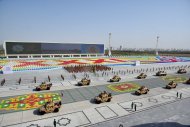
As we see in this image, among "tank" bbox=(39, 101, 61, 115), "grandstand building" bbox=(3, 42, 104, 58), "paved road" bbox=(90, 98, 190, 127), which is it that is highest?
"grandstand building" bbox=(3, 42, 104, 58)

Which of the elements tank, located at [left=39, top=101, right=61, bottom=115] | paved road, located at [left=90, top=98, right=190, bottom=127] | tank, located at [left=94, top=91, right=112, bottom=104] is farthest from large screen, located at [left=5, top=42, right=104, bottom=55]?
paved road, located at [left=90, top=98, right=190, bottom=127]

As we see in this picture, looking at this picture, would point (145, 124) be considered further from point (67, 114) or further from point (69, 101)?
point (69, 101)

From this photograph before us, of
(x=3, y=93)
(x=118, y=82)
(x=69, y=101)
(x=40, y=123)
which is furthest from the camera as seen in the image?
(x=118, y=82)

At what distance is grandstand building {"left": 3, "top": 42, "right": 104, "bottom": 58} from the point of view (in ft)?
201

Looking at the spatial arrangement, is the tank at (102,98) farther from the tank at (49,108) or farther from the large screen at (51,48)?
the large screen at (51,48)

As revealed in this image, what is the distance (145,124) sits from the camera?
51.8ft

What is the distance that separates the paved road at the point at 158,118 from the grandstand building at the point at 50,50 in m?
56.5

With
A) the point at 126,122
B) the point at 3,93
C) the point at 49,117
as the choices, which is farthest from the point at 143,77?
the point at 3,93

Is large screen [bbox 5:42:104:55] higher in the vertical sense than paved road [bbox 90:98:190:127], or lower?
higher

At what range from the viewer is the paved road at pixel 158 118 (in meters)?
15.8

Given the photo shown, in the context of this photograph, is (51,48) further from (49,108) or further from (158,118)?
(158,118)

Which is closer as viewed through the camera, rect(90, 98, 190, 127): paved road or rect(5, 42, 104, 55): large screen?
rect(90, 98, 190, 127): paved road

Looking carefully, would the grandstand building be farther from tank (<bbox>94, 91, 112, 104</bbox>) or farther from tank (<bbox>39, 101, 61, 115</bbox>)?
tank (<bbox>94, 91, 112, 104</bbox>)

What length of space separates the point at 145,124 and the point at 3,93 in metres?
22.2
